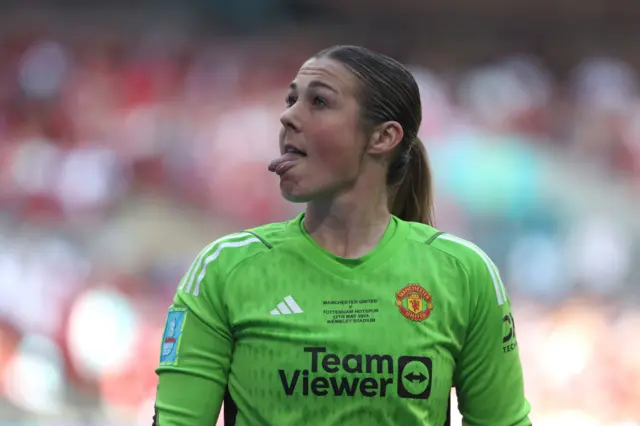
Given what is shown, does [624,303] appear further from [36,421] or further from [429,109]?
[36,421]

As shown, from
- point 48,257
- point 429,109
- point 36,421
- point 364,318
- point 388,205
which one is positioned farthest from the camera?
point 429,109

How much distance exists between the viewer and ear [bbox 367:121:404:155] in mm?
1647

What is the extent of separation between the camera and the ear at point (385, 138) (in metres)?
1.65

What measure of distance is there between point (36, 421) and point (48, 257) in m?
0.90

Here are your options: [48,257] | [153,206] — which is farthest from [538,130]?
[48,257]

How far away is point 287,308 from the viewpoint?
5.16 feet

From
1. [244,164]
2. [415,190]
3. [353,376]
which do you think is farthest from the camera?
[244,164]

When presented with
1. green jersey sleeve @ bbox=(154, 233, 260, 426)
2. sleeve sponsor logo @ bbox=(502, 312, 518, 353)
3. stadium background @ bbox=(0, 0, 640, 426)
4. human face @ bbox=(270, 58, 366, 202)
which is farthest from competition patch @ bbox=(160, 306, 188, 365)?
stadium background @ bbox=(0, 0, 640, 426)

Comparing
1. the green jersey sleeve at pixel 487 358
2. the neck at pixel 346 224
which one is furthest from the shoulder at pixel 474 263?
the neck at pixel 346 224

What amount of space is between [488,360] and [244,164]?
397 centimetres

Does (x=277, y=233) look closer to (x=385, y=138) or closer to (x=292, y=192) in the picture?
(x=292, y=192)

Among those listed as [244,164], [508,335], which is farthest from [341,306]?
[244,164]

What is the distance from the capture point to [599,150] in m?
5.72

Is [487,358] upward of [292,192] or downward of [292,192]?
downward
